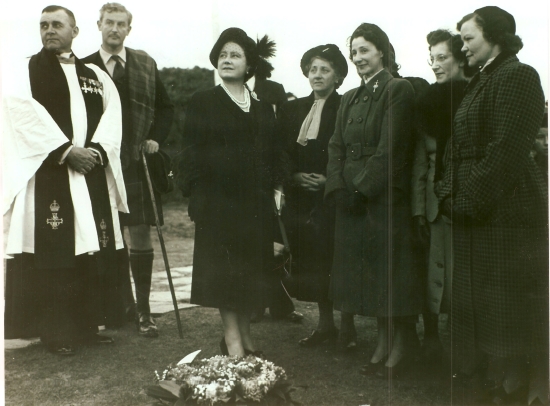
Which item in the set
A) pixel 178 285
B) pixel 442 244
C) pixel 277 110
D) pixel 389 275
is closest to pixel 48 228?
pixel 178 285

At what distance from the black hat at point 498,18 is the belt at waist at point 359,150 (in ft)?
3.42

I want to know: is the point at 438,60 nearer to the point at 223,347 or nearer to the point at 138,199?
the point at 138,199

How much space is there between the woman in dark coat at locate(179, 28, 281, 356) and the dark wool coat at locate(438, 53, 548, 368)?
1.16m

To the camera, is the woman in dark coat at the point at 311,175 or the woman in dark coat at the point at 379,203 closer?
the woman in dark coat at the point at 379,203

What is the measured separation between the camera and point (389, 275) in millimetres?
3590

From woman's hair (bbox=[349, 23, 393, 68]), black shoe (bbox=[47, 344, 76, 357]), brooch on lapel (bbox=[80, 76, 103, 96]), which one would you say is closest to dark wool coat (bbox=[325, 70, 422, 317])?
woman's hair (bbox=[349, 23, 393, 68])

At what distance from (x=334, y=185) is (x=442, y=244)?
0.74 meters

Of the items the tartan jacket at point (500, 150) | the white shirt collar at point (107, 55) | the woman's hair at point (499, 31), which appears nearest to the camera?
the tartan jacket at point (500, 150)

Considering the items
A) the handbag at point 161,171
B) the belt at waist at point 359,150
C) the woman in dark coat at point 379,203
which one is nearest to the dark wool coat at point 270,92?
the woman in dark coat at point 379,203

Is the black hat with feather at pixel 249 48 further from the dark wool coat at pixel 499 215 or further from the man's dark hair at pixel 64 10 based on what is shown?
the dark wool coat at pixel 499 215

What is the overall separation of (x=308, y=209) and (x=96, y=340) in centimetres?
156

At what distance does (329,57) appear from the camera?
3727mm

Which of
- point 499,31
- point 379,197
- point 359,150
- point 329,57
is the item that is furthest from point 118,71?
point 499,31

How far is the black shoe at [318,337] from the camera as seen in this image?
376 cm
